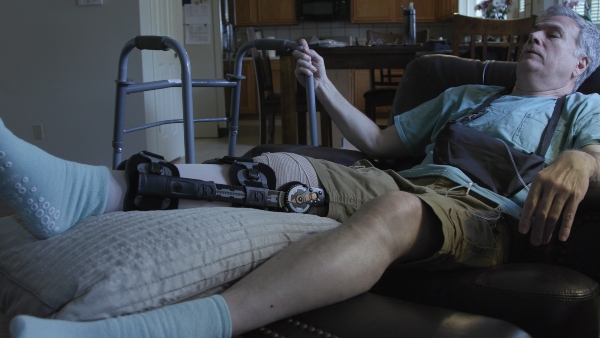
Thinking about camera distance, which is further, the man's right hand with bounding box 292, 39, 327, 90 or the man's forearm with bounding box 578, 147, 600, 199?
the man's right hand with bounding box 292, 39, 327, 90

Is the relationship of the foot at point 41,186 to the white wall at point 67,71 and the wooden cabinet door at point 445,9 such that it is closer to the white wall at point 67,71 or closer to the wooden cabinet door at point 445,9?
the white wall at point 67,71

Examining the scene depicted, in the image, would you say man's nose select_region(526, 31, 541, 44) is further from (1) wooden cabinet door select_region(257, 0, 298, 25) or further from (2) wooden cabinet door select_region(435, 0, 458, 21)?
(1) wooden cabinet door select_region(257, 0, 298, 25)

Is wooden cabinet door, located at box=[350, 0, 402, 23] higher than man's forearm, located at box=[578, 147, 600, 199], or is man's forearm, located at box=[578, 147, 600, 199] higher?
wooden cabinet door, located at box=[350, 0, 402, 23]

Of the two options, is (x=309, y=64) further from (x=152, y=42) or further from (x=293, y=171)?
(x=293, y=171)

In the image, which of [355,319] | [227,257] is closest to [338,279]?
[355,319]

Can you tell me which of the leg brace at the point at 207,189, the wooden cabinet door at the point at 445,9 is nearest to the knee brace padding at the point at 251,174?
the leg brace at the point at 207,189

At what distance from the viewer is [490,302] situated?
3.36ft

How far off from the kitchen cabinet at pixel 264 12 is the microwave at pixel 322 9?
0.47 feet

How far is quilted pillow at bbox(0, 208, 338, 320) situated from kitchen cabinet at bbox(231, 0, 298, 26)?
6.83 meters

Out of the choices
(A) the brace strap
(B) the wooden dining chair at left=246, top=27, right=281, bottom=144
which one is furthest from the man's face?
(B) the wooden dining chair at left=246, top=27, right=281, bottom=144

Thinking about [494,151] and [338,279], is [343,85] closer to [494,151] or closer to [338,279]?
[494,151]

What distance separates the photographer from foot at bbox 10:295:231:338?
2.57ft

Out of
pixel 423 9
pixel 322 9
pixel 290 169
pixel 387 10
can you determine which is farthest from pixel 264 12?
pixel 290 169

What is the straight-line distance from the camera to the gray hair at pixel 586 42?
1714 millimetres
